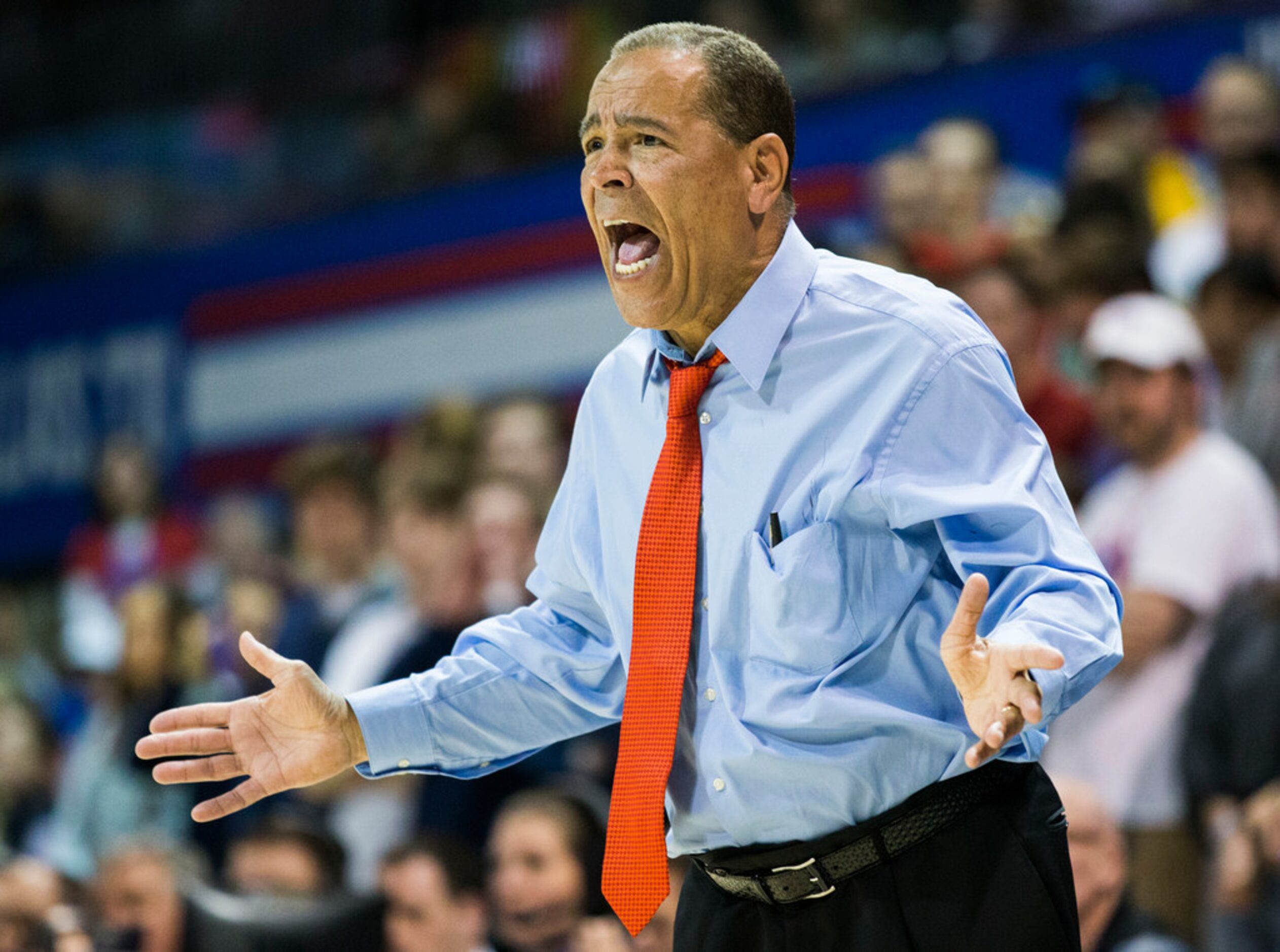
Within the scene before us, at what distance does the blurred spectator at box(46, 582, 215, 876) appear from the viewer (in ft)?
18.9

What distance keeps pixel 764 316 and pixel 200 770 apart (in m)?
0.93

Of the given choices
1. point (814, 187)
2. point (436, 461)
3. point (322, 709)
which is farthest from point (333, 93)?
point (322, 709)

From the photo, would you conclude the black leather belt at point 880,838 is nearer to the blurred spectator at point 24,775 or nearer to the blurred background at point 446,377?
the blurred background at point 446,377

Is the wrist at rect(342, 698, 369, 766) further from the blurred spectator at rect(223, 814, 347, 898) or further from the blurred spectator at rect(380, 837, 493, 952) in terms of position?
the blurred spectator at rect(223, 814, 347, 898)

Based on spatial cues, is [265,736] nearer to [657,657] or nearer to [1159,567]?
[657,657]

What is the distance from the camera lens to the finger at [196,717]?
89.3 inches

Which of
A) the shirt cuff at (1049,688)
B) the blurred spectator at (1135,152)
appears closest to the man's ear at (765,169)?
the shirt cuff at (1049,688)

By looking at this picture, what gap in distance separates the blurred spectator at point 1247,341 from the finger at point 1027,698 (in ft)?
9.44

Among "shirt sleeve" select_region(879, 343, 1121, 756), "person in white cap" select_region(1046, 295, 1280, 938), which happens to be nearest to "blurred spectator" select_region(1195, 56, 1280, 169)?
"person in white cap" select_region(1046, 295, 1280, 938)

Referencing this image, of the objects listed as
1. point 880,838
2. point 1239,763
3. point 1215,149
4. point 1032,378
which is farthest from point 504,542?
point 880,838

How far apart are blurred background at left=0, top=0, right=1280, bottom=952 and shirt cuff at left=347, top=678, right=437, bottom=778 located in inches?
55.3

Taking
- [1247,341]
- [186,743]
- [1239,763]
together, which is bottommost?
[1239,763]

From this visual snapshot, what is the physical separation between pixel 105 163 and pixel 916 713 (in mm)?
8023

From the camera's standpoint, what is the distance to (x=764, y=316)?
7.13 ft
